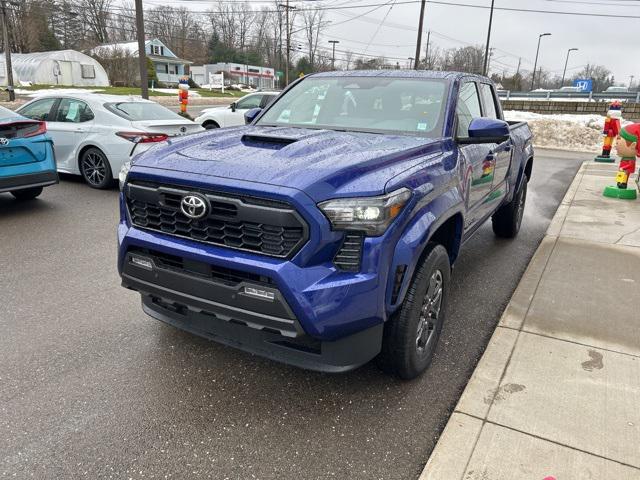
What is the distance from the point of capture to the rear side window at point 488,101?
4.95 m

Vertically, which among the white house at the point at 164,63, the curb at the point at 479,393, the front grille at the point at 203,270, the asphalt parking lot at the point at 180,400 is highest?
the white house at the point at 164,63

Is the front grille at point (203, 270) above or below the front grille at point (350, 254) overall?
below

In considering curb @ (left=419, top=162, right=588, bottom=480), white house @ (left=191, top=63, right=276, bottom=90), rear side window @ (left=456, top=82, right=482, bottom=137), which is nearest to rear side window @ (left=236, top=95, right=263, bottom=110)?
rear side window @ (left=456, top=82, right=482, bottom=137)

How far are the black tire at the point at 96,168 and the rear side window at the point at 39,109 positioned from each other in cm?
120

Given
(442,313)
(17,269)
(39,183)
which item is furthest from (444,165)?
(39,183)

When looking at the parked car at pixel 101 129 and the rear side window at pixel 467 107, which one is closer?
the rear side window at pixel 467 107

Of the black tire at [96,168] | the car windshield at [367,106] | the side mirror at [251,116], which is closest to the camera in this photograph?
the car windshield at [367,106]

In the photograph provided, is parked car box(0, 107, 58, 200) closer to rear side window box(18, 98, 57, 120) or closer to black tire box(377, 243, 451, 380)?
rear side window box(18, 98, 57, 120)

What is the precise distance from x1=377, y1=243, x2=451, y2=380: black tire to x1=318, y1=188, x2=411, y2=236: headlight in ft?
1.83

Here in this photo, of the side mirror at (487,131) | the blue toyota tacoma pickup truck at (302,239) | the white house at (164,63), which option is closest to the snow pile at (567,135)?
the side mirror at (487,131)

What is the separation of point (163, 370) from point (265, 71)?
85986mm

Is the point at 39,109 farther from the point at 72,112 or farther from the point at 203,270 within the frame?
the point at 203,270

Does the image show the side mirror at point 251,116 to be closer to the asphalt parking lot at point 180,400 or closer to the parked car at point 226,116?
the asphalt parking lot at point 180,400

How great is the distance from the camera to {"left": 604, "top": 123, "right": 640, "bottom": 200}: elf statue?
7539 mm
